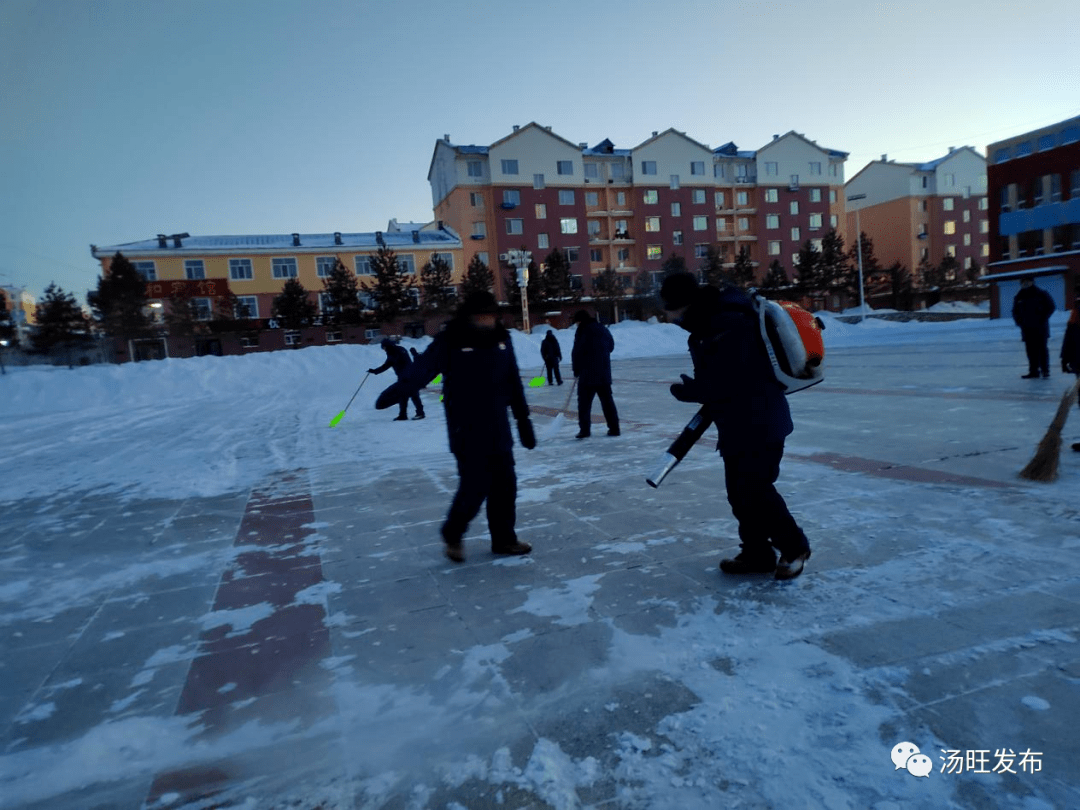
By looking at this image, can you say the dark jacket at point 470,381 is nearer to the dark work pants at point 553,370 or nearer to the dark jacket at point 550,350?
the dark jacket at point 550,350

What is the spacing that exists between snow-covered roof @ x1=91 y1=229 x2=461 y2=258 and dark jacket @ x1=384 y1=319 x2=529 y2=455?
4884cm

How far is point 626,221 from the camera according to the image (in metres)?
58.4

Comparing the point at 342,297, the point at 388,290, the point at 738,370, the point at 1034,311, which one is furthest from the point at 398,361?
the point at 342,297

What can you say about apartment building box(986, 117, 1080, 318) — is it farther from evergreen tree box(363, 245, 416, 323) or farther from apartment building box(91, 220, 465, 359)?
evergreen tree box(363, 245, 416, 323)

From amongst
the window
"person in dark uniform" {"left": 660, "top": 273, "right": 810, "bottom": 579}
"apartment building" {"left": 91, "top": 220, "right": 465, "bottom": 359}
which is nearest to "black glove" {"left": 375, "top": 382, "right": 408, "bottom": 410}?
"person in dark uniform" {"left": 660, "top": 273, "right": 810, "bottom": 579}

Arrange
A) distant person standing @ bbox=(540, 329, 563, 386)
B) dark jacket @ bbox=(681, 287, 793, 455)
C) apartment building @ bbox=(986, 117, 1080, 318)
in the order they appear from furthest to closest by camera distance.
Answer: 1. apartment building @ bbox=(986, 117, 1080, 318)
2. distant person standing @ bbox=(540, 329, 563, 386)
3. dark jacket @ bbox=(681, 287, 793, 455)

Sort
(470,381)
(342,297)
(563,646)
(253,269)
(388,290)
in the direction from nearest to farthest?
(563,646) < (470,381) < (342,297) < (388,290) < (253,269)

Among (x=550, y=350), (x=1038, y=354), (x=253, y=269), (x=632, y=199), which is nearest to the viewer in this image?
(x=1038, y=354)

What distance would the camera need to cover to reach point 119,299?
43.2 m

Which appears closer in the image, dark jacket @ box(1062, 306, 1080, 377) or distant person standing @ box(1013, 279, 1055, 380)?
dark jacket @ box(1062, 306, 1080, 377)

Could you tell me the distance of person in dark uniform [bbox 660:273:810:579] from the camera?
332cm

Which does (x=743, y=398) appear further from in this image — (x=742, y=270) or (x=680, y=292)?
(x=742, y=270)

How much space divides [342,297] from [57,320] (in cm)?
1875

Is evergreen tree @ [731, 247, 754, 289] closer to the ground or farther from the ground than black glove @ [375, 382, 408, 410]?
farther from the ground
